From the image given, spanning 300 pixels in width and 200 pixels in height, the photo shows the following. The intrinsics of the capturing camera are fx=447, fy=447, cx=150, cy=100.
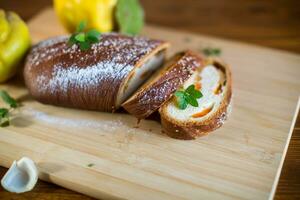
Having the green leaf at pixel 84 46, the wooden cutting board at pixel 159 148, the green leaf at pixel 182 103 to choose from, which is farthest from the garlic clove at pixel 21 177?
the green leaf at pixel 182 103

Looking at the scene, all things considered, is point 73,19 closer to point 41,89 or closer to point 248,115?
point 41,89

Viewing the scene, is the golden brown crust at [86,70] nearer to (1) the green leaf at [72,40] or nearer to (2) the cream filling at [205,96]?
(1) the green leaf at [72,40]

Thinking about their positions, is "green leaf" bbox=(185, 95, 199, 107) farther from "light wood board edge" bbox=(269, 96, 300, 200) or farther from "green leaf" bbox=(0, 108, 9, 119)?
"green leaf" bbox=(0, 108, 9, 119)

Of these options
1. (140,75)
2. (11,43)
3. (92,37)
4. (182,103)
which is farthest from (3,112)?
(182,103)

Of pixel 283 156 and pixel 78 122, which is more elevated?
pixel 283 156

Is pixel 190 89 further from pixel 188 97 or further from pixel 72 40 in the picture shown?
pixel 72 40
